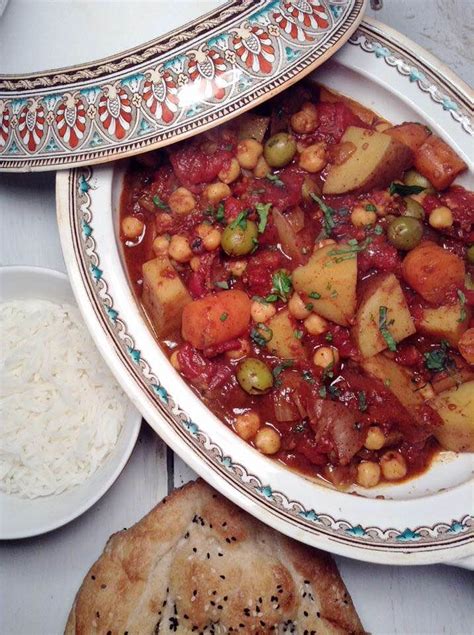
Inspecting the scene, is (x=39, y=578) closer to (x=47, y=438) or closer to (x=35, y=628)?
(x=35, y=628)

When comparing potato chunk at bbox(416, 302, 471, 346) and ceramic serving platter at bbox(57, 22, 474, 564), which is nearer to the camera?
ceramic serving platter at bbox(57, 22, 474, 564)

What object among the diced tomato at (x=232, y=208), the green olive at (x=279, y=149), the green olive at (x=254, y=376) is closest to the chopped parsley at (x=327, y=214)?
the green olive at (x=279, y=149)

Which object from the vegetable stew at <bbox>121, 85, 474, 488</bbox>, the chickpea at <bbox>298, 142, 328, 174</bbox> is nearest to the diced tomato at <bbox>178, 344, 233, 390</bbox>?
the vegetable stew at <bbox>121, 85, 474, 488</bbox>

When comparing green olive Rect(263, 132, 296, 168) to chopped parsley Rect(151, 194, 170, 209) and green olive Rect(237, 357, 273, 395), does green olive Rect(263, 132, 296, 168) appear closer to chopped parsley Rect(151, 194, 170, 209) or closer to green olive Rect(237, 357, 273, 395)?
chopped parsley Rect(151, 194, 170, 209)

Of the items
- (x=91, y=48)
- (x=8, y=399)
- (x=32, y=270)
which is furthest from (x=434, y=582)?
(x=91, y=48)

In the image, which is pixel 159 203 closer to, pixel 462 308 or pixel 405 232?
pixel 405 232

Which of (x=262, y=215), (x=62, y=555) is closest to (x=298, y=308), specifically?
(x=262, y=215)
